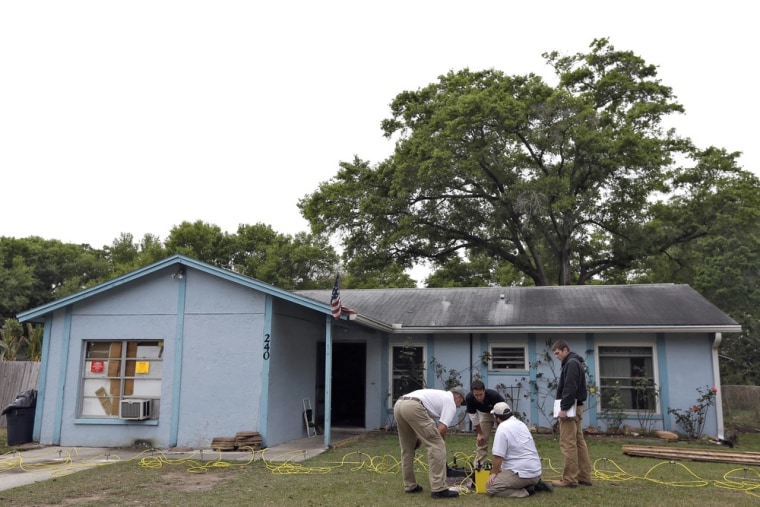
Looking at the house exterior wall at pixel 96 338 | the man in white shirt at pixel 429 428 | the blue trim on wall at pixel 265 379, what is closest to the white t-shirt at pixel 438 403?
the man in white shirt at pixel 429 428

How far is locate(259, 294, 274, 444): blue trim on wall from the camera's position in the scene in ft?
35.7

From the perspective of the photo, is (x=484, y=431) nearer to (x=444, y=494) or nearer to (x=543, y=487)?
(x=543, y=487)

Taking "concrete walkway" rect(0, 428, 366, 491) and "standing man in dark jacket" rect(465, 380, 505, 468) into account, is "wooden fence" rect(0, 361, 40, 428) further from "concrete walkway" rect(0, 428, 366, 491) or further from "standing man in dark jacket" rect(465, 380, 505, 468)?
"standing man in dark jacket" rect(465, 380, 505, 468)

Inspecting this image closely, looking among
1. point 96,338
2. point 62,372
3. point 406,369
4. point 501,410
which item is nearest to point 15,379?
point 62,372

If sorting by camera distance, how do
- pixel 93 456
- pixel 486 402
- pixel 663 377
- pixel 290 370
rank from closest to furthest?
pixel 486 402 < pixel 93 456 < pixel 290 370 < pixel 663 377

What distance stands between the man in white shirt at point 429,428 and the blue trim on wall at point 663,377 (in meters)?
8.12

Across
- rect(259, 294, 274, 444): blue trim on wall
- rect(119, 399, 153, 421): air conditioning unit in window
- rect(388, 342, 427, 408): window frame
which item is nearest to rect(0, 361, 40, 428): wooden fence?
rect(119, 399, 153, 421): air conditioning unit in window

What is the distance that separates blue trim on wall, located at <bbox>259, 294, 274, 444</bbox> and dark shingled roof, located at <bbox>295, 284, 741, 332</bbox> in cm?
187

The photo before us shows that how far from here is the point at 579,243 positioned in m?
25.6

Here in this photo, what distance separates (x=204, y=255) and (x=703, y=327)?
31.5m

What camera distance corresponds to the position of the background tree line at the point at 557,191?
852 inches

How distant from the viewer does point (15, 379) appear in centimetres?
1555

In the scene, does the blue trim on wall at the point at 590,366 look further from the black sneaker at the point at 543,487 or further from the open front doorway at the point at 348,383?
the black sneaker at the point at 543,487

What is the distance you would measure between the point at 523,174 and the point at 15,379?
17.9 m
